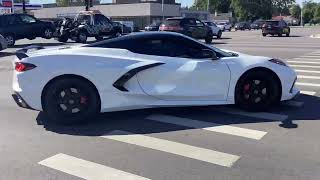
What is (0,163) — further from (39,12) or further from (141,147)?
(39,12)

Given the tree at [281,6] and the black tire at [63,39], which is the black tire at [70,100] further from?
the tree at [281,6]

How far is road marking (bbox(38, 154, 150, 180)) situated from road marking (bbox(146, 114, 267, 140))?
6.71 ft

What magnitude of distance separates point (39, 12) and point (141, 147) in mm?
98275

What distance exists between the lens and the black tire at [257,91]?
7.78 meters

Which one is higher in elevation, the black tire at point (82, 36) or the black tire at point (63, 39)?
the black tire at point (82, 36)

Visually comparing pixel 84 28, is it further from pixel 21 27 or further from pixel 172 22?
pixel 172 22

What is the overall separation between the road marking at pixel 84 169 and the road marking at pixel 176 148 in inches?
35.0

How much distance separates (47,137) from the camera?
6566mm

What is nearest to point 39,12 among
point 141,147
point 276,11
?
point 276,11

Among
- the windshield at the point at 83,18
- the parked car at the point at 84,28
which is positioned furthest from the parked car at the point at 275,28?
the windshield at the point at 83,18

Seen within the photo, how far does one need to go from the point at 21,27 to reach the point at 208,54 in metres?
22.9

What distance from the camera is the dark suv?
29703 mm

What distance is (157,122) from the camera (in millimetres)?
7375

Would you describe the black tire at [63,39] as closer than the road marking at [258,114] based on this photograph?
No
